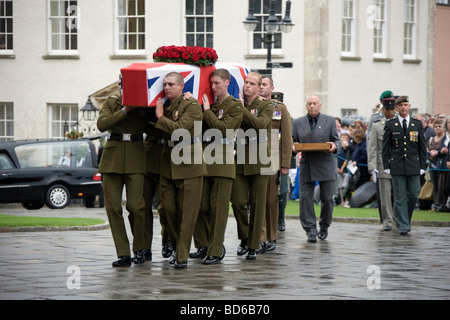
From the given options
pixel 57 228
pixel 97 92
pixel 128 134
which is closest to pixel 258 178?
pixel 128 134

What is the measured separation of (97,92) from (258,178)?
2338 cm

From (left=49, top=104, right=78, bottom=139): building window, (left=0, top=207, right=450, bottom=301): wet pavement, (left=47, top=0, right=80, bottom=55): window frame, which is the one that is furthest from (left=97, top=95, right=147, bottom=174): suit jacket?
(left=49, top=104, right=78, bottom=139): building window

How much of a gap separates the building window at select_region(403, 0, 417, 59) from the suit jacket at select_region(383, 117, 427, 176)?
21307mm

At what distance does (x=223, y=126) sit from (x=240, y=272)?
161cm

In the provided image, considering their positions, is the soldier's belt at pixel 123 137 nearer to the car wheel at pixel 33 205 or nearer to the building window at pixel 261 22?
the car wheel at pixel 33 205

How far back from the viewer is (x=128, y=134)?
10.5 metres

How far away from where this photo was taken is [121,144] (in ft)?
34.4

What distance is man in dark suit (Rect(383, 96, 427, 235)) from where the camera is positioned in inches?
613

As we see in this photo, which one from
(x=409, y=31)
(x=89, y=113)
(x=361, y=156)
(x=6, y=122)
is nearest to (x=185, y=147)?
(x=361, y=156)

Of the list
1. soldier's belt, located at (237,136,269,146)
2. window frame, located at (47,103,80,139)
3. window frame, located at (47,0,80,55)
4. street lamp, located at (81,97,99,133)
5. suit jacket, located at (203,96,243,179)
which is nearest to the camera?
suit jacket, located at (203,96,243,179)

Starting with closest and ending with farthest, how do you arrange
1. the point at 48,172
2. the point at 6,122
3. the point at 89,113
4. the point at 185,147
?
the point at 185,147 → the point at 48,172 → the point at 89,113 → the point at 6,122

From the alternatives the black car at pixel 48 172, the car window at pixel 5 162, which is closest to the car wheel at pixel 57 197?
the black car at pixel 48 172

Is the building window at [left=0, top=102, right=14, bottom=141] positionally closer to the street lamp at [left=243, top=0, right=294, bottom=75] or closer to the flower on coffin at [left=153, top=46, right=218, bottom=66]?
the street lamp at [left=243, top=0, right=294, bottom=75]

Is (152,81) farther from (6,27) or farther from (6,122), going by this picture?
(6,27)
